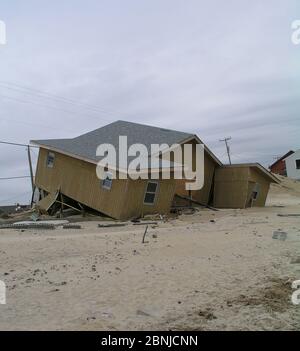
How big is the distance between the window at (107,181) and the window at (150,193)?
6.43ft

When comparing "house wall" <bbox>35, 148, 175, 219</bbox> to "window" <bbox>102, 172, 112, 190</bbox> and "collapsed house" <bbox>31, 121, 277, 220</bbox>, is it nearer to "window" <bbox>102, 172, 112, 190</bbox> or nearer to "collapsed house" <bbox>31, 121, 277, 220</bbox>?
"collapsed house" <bbox>31, 121, 277, 220</bbox>

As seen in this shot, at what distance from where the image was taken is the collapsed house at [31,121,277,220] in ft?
72.9

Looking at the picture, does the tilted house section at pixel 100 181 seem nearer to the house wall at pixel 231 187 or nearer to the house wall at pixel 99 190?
the house wall at pixel 99 190

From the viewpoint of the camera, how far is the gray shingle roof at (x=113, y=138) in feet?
81.3

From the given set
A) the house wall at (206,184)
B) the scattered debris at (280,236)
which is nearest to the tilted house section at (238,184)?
the house wall at (206,184)

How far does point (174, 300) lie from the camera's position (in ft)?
25.7

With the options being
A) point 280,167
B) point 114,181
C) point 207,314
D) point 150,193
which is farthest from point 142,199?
point 280,167

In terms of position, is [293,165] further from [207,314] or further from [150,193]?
[207,314]

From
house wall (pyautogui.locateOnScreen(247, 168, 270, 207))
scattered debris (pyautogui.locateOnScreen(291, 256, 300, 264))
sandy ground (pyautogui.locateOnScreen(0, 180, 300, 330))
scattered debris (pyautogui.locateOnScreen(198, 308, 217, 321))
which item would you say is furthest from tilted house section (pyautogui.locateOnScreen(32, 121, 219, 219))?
scattered debris (pyautogui.locateOnScreen(198, 308, 217, 321))
